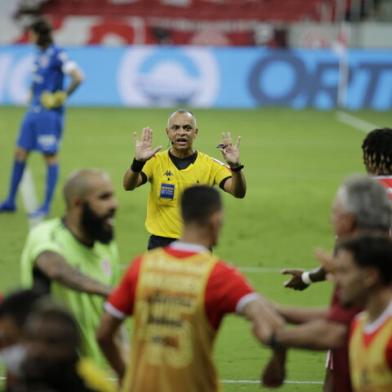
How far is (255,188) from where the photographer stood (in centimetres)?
2062

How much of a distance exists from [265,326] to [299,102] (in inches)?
1129

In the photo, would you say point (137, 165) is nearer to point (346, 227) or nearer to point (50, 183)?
point (346, 227)

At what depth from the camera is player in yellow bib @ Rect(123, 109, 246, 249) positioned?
36.0 feet

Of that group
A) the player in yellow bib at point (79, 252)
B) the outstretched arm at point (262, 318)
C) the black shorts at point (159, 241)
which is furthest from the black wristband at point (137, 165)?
the outstretched arm at point (262, 318)

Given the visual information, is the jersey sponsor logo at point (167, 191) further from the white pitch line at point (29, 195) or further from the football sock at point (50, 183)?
the football sock at point (50, 183)

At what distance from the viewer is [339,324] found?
615 centimetres

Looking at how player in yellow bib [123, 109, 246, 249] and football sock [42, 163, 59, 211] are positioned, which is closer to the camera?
player in yellow bib [123, 109, 246, 249]

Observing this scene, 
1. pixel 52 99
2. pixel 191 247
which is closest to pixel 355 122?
pixel 52 99

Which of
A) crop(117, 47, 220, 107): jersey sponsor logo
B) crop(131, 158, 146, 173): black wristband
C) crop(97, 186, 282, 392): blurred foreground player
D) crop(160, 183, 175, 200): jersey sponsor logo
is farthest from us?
crop(117, 47, 220, 107): jersey sponsor logo

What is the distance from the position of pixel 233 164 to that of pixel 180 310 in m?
4.67

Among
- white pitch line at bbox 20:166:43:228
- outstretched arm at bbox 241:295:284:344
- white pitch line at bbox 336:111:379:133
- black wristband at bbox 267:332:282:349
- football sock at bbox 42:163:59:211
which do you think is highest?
outstretched arm at bbox 241:295:284:344

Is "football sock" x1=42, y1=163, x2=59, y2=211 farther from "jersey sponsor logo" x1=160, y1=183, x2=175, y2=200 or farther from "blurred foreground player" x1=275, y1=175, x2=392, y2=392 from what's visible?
"blurred foreground player" x1=275, y1=175, x2=392, y2=392

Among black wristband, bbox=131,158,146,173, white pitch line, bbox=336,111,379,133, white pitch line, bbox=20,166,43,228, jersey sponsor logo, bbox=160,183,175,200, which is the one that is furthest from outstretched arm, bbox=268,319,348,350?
white pitch line, bbox=336,111,379,133

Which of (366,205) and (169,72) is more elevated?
(169,72)
